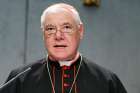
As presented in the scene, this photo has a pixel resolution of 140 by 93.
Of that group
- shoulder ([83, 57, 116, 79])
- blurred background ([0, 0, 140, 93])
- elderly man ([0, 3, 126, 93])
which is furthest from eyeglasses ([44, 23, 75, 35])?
blurred background ([0, 0, 140, 93])

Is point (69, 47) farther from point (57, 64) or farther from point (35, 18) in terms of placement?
point (35, 18)

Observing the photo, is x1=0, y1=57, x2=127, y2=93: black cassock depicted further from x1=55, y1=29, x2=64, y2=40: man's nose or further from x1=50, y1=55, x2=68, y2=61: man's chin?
x1=55, y1=29, x2=64, y2=40: man's nose

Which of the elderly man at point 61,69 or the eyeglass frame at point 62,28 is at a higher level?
the eyeglass frame at point 62,28

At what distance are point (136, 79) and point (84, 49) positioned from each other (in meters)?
0.52

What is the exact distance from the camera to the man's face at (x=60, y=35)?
6.72 ft

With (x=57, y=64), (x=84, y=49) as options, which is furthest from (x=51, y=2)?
(x=57, y=64)

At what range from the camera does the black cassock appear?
6.94 ft

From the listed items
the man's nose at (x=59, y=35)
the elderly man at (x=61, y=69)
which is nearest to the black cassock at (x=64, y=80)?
the elderly man at (x=61, y=69)

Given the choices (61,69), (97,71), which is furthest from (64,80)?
(97,71)

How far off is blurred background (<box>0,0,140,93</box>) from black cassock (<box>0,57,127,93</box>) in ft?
5.00

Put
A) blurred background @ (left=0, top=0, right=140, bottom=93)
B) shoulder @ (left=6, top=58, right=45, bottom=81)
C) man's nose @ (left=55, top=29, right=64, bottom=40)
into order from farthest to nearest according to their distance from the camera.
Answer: blurred background @ (left=0, top=0, right=140, bottom=93)
shoulder @ (left=6, top=58, right=45, bottom=81)
man's nose @ (left=55, top=29, right=64, bottom=40)

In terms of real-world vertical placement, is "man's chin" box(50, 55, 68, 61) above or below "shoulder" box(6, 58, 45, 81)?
above

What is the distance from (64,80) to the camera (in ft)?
7.04

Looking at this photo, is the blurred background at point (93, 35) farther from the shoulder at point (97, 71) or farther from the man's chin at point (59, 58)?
Result: the man's chin at point (59, 58)
